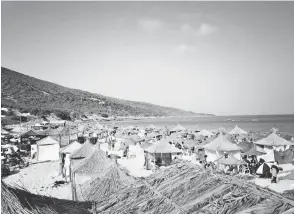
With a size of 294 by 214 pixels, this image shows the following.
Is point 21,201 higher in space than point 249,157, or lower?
higher

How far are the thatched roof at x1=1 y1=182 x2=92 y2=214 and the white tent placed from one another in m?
20.1

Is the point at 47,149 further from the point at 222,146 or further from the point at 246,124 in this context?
the point at 246,124

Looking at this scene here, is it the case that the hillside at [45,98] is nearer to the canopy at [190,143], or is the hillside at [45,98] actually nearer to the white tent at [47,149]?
the white tent at [47,149]

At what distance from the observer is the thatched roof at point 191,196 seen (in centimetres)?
282

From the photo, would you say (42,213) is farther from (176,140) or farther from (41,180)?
(176,140)

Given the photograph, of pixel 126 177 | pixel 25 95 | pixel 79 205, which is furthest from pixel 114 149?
pixel 25 95

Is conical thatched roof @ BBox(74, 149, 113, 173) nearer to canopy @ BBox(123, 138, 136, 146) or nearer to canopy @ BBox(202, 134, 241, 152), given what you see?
canopy @ BBox(202, 134, 241, 152)

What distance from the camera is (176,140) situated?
89.0ft

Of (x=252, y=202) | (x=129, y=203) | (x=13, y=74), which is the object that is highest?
(x=13, y=74)

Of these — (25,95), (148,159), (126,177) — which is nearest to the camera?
(126,177)

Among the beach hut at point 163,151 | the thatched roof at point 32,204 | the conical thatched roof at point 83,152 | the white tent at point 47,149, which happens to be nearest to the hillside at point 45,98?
the white tent at point 47,149

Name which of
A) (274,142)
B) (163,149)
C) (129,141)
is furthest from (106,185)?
(129,141)

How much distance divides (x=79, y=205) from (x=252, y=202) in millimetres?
2582

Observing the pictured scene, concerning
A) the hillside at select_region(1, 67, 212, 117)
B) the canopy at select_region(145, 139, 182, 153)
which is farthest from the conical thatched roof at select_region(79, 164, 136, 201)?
the hillside at select_region(1, 67, 212, 117)
